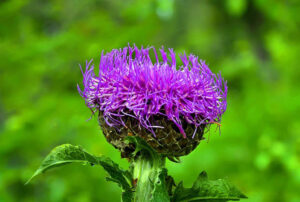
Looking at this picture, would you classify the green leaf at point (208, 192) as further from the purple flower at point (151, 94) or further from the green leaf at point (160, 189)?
the purple flower at point (151, 94)

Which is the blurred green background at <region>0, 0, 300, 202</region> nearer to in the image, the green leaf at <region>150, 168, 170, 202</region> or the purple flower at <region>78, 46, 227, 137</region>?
the purple flower at <region>78, 46, 227, 137</region>

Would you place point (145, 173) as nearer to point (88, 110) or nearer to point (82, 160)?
point (82, 160)

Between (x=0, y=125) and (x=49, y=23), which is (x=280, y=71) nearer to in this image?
(x=49, y=23)

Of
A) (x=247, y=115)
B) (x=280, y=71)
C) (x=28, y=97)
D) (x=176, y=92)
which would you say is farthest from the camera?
(x=280, y=71)

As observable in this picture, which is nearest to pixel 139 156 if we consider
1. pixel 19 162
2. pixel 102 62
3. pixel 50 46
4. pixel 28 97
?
pixel 102 62

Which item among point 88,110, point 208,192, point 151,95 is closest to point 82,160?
point 151,95
